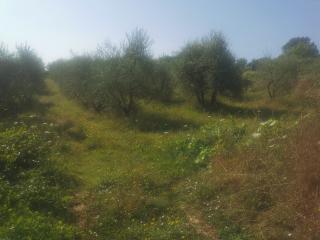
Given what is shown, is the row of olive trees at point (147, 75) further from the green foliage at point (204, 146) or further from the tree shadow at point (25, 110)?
the green foliage at point (204, 146)

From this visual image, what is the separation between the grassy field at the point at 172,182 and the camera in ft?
21.7

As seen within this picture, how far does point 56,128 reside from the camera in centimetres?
1559

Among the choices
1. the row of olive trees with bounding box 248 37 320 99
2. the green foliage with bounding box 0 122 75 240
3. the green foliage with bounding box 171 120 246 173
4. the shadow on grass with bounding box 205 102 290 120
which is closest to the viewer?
the green foliage with bounding box 0 122 75 240

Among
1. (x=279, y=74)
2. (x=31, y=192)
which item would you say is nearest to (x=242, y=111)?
(x=279, y=74)

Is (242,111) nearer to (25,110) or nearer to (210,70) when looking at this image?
(210,70)

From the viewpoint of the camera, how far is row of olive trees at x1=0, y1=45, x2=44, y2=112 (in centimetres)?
1995

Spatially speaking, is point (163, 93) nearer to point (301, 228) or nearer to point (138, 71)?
point (138, 71)

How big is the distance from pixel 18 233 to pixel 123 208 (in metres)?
2.16

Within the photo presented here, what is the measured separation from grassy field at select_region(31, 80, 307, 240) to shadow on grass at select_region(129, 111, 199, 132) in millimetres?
1126

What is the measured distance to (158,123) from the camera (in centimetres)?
1748

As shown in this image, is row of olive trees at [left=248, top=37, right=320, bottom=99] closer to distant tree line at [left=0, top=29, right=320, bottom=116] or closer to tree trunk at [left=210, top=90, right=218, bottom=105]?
distant tree line at [left=0, top=29, right=320, bottom=116]

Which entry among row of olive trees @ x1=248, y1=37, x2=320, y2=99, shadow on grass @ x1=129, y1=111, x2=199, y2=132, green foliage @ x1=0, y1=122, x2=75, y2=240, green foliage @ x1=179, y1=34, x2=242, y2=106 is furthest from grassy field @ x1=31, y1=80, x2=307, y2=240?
row of olive trees @ x1=248, y1=37, x2=320, y2=99

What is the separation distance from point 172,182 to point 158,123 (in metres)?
8.46

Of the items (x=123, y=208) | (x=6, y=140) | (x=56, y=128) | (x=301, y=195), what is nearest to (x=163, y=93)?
(x=56, y=128)
